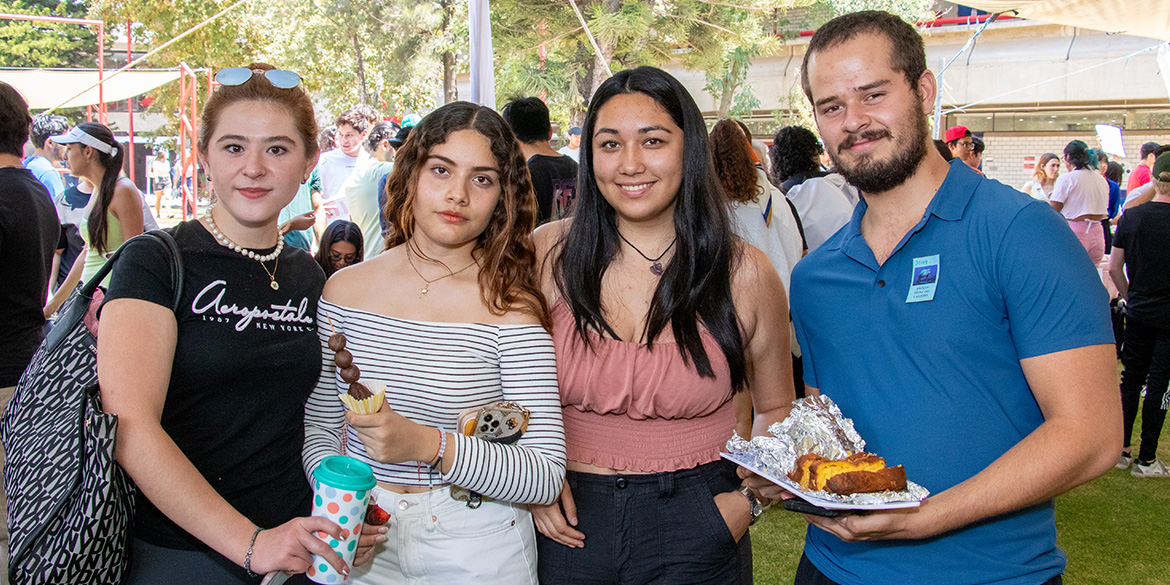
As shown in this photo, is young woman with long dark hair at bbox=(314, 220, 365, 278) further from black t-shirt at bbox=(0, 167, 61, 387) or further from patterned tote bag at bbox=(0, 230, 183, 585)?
patterned tote bag at bbox=(0, 230, 183, 585)

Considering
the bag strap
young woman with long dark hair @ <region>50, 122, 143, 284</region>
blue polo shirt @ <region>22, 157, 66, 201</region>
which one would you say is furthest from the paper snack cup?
blue polo shirt @ <region>22, 157, 66, 201</region>

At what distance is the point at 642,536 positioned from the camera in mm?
2094

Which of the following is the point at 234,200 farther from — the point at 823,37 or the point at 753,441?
the point at 823,37

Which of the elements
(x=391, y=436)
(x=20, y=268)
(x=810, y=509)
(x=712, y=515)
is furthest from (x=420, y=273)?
(x=20, y=268)

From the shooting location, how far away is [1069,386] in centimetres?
161

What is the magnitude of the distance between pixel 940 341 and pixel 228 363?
160cm

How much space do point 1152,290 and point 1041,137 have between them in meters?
17.1

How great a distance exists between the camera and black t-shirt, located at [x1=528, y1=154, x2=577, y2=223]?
5191 mm

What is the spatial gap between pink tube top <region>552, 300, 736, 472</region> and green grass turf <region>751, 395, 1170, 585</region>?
2412mm

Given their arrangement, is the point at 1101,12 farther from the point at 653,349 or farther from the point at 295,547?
the point at 295,547

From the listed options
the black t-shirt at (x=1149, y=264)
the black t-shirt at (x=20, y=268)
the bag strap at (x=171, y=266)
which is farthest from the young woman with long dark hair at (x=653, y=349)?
the black t-shirt at (x=1149, y=264)

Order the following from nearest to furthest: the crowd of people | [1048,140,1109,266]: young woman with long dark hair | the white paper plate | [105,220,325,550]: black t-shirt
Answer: the white paper plate
the crowd of people
[105,220,325,550]: black t-shirt
[1048,140,1109,266]: young woman with long dark hair

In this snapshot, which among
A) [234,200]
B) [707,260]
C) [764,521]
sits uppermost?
[234,200]

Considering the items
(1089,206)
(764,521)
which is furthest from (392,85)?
(764,521)
